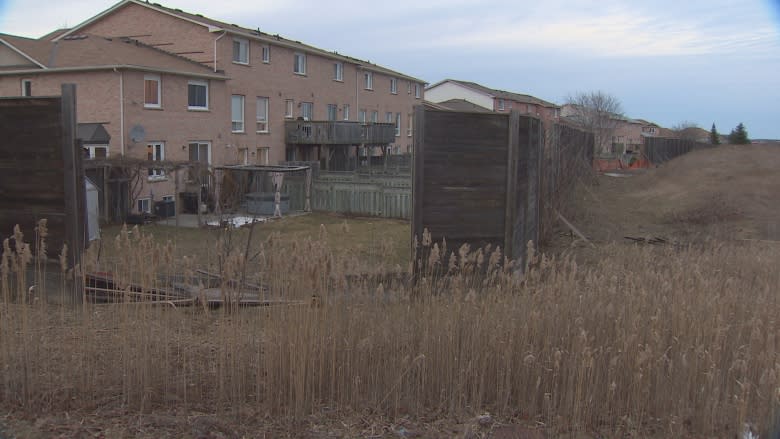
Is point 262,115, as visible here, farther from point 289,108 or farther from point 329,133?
point 329,133

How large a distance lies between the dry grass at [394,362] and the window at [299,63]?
29694mm

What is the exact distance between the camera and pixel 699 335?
449 cm

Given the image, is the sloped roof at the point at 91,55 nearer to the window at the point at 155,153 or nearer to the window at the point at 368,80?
the window at the point at 155,153

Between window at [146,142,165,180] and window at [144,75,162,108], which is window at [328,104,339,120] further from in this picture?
window at [146,142,165,180]

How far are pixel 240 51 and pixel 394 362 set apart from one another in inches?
1053

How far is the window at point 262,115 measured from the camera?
3044 centimetres

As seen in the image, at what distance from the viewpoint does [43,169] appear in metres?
6.47

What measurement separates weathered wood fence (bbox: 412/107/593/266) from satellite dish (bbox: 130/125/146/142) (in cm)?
1717

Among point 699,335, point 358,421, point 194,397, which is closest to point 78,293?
point 194,397

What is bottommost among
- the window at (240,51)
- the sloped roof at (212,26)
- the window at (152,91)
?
the window at (152,91)

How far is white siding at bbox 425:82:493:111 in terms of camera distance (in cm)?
6388

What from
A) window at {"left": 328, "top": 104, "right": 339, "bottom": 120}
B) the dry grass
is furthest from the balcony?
the dry grass

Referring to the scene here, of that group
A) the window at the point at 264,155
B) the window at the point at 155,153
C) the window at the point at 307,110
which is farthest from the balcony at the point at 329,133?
the window at the point at 155,153

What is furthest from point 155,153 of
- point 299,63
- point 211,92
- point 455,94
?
point 455,94
